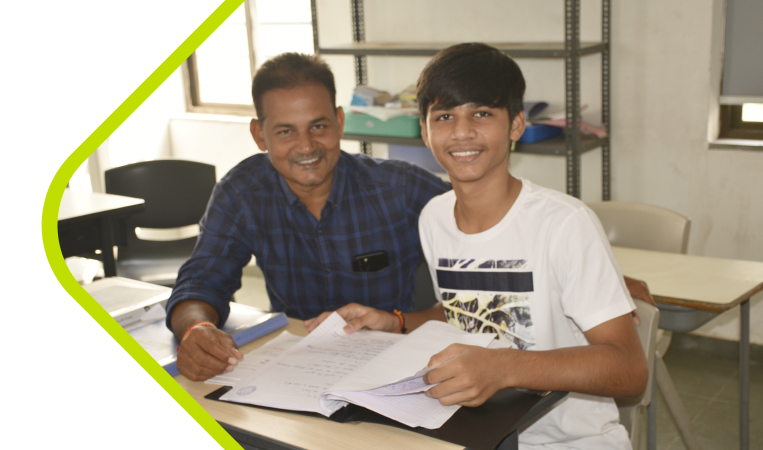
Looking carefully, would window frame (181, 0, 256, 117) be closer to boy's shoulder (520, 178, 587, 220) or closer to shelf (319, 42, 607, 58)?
shelf (319, 42, 607, 58)

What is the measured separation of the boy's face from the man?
417 millimetres

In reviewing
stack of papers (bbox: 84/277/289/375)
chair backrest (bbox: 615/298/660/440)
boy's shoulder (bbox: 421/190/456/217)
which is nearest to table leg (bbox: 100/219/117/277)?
stack of papers (bbox: 84/277/289/375)

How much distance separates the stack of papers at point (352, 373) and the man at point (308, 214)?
1.12 ft

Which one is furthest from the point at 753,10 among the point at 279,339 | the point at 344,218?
the point at 279,339

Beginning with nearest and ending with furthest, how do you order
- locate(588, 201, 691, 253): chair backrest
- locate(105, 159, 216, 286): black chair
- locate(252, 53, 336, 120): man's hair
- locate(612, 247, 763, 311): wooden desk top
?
locate(252, 53, 336, 120): man's hair → locate(612, 247, 763, 311): wooden desk top → locate(588, 201, 691, 253): chair backrest → locate(105, 159, 216, 286): black chair

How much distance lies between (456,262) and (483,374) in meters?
0.36

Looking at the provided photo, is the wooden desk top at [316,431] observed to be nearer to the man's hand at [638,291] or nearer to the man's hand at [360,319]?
the man's hand at [360,319]

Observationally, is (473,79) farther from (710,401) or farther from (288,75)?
(710,401)

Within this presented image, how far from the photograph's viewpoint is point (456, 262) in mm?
1255

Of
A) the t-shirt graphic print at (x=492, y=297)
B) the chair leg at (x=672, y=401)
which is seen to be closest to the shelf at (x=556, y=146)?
the chair leg at (x=672, y=401)

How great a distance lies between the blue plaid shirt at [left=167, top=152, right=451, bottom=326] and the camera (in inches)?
63.7

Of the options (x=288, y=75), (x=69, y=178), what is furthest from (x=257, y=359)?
(x=69, y=178)

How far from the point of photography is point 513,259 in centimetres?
118

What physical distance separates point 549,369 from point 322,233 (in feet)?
2.56
